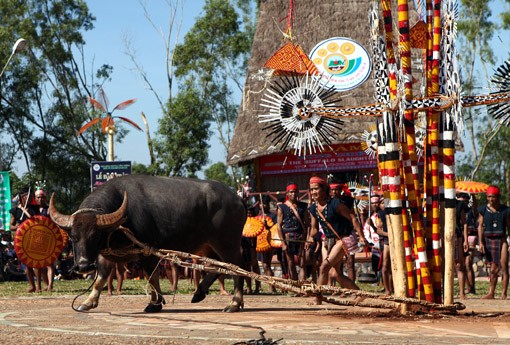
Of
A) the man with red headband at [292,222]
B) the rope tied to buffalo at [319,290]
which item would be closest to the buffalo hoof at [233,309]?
the rope tied to buffalo at [319,290]

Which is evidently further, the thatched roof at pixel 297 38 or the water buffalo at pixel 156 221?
the thatched roof at pixel 297 38

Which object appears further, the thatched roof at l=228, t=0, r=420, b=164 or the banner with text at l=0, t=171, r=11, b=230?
the thatched roof at l=228, t=0, r=420, b=164

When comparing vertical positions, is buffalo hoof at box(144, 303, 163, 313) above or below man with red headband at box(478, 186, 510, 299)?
below

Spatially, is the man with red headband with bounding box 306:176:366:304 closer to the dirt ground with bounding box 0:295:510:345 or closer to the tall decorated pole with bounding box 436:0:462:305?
the dirt ground with bounding box 0:295:510:345

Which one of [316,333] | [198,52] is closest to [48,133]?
[198,52]

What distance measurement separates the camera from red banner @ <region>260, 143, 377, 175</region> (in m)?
35.4

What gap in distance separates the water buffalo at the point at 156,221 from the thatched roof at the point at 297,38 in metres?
22.0

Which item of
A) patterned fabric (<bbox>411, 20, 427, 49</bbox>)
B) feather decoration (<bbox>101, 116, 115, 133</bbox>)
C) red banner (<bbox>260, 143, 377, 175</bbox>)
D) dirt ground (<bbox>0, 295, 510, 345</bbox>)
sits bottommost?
dirt ground (<bbox>0, 295, 510, 345</bbox>)

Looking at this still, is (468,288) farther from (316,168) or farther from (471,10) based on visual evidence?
(471,10)

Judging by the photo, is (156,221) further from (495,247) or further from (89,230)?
(495,247)

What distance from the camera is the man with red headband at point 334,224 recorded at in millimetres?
14664

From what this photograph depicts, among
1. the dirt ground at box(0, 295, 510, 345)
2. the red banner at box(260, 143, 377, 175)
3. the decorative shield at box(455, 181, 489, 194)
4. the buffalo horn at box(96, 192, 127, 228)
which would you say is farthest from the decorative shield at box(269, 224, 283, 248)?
the red banner at box(260, 143, 377, 175)

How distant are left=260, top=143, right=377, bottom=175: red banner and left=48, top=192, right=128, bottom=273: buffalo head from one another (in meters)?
21.9

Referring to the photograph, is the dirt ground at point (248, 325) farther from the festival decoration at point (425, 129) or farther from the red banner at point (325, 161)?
the red banner at point (325, 161)
